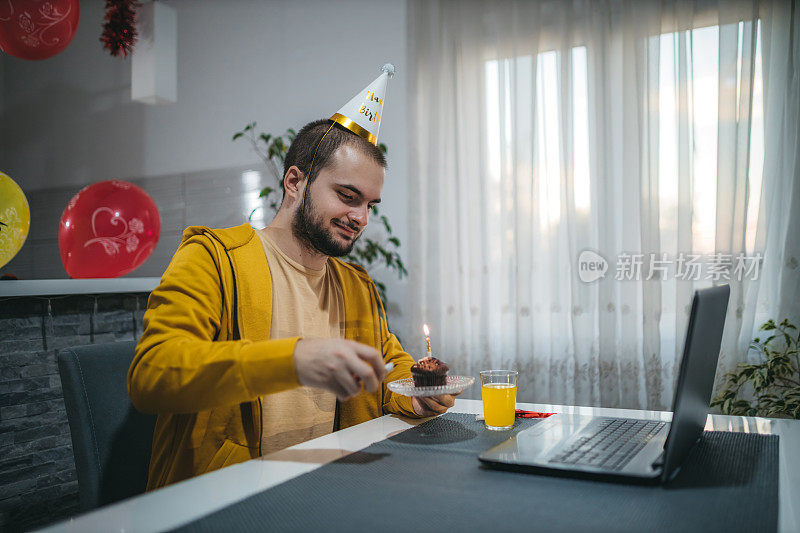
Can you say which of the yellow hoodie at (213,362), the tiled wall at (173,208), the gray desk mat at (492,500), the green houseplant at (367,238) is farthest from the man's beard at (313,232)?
the tiled wall at (173,208)

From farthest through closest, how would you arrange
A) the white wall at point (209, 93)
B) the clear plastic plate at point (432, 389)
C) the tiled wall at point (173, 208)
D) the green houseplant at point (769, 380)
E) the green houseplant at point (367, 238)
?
the tiled wall at point (173, 208) < the white wall at point (209, 93) < the green houseplant at point (367, 238) < the green houseplant at point (769, 380) < the clear plastic plate at point (432, 389)

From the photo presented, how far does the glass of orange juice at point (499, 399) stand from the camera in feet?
3.77

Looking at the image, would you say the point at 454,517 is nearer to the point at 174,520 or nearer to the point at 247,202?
the point at 174,520

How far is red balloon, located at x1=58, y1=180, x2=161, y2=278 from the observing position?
2410 millimetres

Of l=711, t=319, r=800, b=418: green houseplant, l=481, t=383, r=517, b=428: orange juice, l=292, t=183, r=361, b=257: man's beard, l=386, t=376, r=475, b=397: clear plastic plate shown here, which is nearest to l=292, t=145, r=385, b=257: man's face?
l=292, t=183, r=361, b=257: man's beard

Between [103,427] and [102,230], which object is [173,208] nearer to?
[102,230]

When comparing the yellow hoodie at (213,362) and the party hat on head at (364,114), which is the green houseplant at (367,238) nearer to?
the party hat on head at (364,114)

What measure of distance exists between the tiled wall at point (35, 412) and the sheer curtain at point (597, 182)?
161cm

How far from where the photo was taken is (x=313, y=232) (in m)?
1.43

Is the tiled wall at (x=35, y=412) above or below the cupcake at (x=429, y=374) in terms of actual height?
below

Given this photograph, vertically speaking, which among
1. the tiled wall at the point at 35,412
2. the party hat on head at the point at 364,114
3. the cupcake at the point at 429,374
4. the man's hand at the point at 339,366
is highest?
the party hat on head at the point at 364,114

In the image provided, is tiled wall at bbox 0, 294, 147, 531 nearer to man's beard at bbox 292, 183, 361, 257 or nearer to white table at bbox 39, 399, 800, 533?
man's beard at bbox 292, 183, 361, 257

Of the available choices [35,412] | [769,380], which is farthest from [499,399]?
[35,412]

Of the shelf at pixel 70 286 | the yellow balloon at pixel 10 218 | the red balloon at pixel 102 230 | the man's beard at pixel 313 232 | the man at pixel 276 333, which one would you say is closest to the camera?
the man at pixel 276 333
